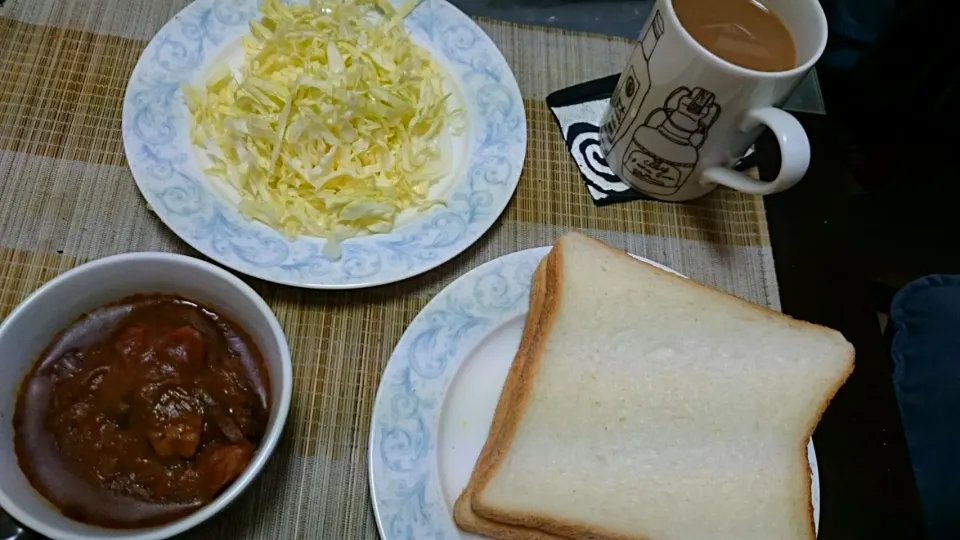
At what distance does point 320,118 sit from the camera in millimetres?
1308

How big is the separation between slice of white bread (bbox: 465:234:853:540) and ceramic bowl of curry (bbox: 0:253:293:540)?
14.4 inches

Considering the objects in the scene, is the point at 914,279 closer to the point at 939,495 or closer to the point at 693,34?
the point at 939,495

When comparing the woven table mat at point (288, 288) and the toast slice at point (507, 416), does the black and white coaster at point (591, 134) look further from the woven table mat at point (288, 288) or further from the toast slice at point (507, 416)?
the toast slice at point (507, 416)

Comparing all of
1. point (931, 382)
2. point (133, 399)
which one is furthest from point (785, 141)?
point (133, 399)

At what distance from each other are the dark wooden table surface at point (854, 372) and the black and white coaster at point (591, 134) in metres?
0.22

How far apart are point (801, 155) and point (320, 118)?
83 cm

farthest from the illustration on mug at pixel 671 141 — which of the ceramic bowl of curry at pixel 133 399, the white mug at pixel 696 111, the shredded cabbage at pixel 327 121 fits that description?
the ceramic bowl of curry at pixel 133 399

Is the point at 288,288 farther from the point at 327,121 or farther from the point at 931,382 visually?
the point at 931,382

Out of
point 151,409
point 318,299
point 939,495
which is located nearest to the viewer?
point 151,409

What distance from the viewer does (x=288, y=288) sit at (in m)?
1.27

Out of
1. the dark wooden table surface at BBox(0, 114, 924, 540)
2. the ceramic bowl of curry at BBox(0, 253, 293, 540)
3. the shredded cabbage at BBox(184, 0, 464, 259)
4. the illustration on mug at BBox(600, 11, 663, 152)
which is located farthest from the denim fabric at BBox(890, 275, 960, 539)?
the ceramic bowl of curry at BBox(0, 253, 293, 540)

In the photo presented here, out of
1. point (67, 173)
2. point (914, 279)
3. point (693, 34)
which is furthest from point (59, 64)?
point (914, 279)

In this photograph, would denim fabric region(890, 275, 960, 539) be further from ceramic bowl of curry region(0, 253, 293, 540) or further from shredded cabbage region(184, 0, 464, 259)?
ceramic bowl of curry region(0, 253, 293, 540)

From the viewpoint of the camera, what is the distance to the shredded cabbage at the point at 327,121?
1268mm
